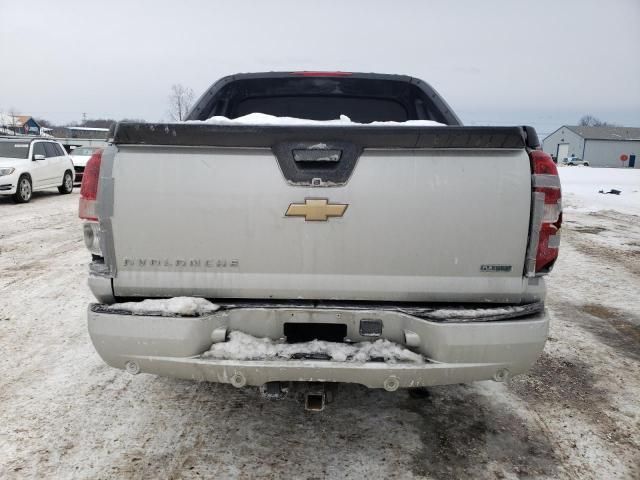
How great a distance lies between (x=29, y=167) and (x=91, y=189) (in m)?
13.2

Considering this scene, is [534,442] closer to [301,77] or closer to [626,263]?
[301,77]

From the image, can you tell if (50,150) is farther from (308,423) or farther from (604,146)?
(604,146)

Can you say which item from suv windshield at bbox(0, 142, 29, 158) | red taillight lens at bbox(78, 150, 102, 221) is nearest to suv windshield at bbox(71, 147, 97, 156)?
suv windshield at bbox(0, 142, 29, 158)

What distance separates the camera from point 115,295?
2430mm

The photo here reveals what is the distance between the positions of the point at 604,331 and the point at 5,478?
16.6 feet

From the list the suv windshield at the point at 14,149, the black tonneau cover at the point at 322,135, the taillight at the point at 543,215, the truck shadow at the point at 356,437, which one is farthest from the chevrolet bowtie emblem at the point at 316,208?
the suv windshield at the point at 14,149

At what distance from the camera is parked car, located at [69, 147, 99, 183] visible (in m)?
18.9

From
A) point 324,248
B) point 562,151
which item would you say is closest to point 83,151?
point 324,248

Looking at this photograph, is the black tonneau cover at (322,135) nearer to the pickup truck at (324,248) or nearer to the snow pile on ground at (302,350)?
the pickup truck at (324,248)

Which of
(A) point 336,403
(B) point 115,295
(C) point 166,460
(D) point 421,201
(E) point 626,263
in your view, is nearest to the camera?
(D) point 421,201

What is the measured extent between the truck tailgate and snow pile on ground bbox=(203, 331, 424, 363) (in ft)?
0.95

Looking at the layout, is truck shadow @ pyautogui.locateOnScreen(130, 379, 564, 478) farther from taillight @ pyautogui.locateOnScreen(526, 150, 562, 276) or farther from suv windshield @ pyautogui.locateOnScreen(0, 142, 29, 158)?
suv windshield @ pyautogui.locateOnScreen(0, 142, 29, 158)

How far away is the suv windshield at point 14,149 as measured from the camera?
13.4 m

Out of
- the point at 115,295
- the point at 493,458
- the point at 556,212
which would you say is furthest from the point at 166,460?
the point at 556,212
